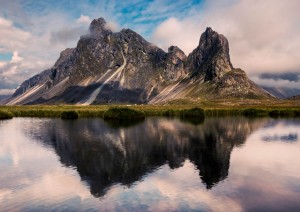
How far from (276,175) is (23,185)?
1372 inches

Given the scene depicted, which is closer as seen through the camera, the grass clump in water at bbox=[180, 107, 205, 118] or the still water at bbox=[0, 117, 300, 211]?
the still water at bbox=[0, 117, 300, 211]

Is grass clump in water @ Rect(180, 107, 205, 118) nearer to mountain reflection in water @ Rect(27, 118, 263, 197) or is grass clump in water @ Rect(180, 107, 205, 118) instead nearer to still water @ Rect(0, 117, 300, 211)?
mountain reflection in water @ Rect(27, 118, 263, 197)

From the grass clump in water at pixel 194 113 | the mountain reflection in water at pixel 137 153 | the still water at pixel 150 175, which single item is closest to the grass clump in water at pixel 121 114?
the grass clump in water at pixel 194 113

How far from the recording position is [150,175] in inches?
1866

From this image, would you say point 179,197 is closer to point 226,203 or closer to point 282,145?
point 226,203

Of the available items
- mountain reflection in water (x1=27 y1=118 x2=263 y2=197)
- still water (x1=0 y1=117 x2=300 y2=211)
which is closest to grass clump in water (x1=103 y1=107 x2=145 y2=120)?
mountain reflection in water (x1=27 y1=118 x2=263 y2=197)

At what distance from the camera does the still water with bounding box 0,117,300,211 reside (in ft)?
116

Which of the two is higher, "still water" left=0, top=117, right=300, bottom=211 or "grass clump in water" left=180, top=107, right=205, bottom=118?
"grass clump in water" left=180, top=107, right=205, bottom=118

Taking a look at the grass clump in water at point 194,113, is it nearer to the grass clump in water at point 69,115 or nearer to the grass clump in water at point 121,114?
the grass clump in water at point 121,114

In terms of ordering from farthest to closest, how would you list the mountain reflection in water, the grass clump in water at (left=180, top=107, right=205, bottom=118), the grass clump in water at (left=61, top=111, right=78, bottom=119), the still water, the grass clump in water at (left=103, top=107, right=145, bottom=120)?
the grass clump in water at (left=180, top=107, right=205, bottom=118) < the grass clump in water at (left=61, top=111, right=78, bottom=119) < the grass clump in water at (left=103, top=107, right=145, bottom=120) < the mountain reflection in water < the still water

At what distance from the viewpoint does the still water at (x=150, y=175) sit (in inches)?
1394

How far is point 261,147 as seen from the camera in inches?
2852

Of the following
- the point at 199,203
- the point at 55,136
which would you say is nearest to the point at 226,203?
the point at 199,203

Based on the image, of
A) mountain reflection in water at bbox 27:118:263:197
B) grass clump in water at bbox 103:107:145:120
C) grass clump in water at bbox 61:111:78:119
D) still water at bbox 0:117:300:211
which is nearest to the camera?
still water at bbox 0:117:300:211
